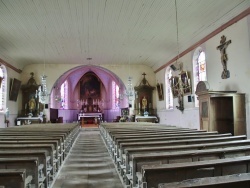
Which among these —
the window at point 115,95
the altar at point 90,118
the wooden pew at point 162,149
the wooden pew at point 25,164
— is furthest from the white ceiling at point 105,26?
the window at point 115,95

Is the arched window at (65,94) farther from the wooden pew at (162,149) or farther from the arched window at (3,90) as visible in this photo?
the wooden pew at (162,149)

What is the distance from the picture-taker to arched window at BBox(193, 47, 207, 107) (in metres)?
10.3

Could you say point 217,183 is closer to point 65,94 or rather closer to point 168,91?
point 168,91

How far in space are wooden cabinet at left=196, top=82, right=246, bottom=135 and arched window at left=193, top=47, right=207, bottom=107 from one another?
2341mm

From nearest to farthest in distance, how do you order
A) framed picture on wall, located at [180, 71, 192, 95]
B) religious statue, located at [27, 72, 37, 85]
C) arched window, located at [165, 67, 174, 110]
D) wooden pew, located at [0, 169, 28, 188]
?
wooden pew, located at [0, 169, 28, 188] < framed picture on wall, located at [180, 71, 192, 95] < arched window, located at [165, 67, 174, 110] < religious statue, located at [27, 72, 37, 85]

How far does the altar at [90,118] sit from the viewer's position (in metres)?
21.0

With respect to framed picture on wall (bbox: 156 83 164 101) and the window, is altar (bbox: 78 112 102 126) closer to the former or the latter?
the window

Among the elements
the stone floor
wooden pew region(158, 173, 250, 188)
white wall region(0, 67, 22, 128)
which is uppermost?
white wall region(0, 67, 22, 128)

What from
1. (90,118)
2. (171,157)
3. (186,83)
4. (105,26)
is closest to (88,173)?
(171,157)

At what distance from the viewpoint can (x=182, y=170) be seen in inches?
86.1

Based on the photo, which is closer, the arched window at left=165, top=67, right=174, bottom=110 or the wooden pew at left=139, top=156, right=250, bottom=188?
the wooden pew at left=139, top=156, right=250, bottom=188

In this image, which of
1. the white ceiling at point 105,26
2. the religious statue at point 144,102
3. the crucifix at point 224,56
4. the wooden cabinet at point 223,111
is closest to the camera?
the wooden cabinet at point 223,111

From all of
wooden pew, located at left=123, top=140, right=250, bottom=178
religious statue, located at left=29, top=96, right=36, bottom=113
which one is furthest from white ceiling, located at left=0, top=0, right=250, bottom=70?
wooden pew, located at left=123, top=140, right=250, bottom=178

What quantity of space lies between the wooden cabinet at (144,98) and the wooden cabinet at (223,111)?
8461 millimetres
